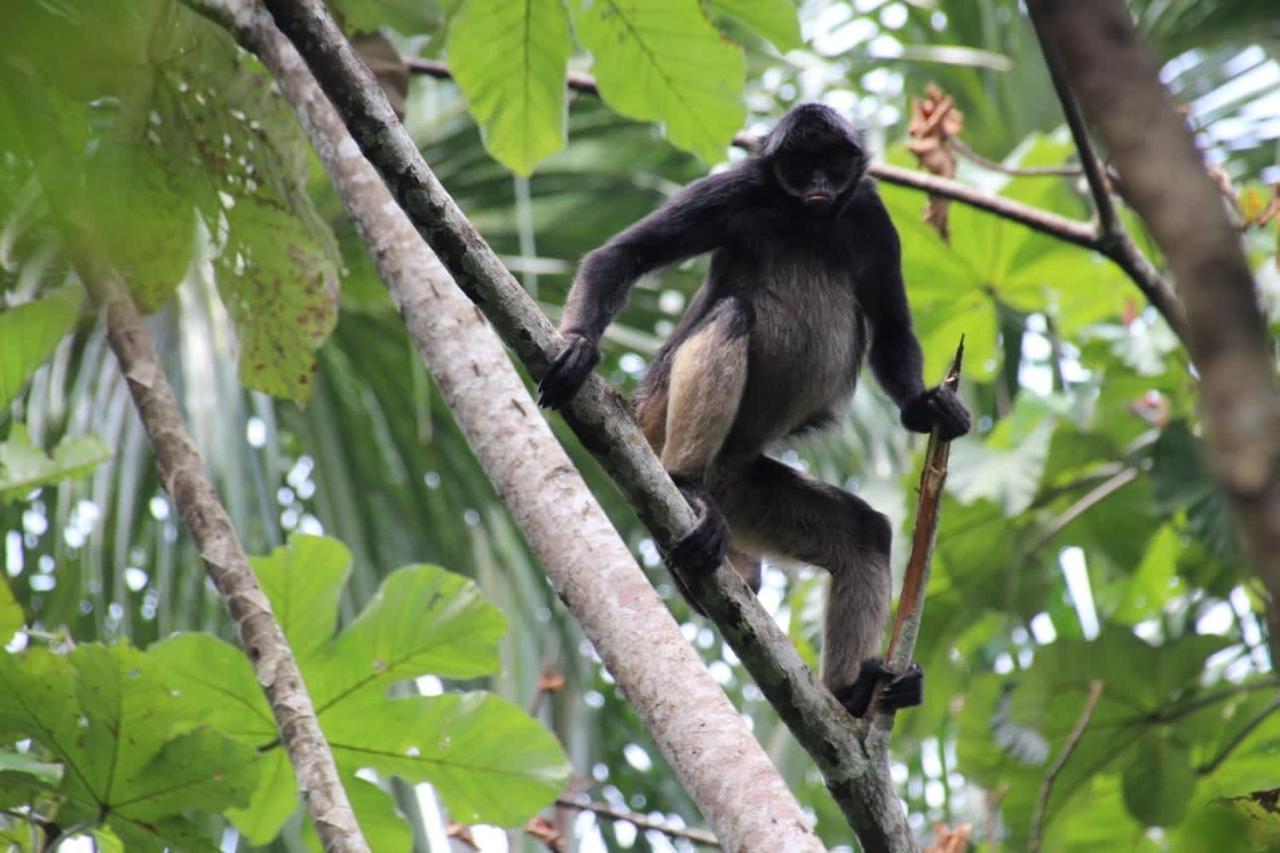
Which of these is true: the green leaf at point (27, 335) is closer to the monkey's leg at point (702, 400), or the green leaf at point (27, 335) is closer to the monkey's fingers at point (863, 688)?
the monkey's leg at point (702, 400)

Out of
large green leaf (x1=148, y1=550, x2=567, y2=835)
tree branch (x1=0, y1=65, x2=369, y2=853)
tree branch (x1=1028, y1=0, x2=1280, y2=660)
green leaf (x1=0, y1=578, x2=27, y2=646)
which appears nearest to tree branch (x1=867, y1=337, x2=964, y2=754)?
large green leaf (x1=148, y1=550, x2=567, y2=835)

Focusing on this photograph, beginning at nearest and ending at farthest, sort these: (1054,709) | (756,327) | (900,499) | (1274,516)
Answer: (1274,516) → (756,327) → (1054,709) → (900,499)

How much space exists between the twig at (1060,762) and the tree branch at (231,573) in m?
2.32

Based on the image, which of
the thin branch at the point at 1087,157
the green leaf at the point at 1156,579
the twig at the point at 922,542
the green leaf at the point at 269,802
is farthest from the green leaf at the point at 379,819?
the green leaf at the point at 1156,579

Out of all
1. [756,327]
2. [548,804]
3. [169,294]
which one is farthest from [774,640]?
[169,294]

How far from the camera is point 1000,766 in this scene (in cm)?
548

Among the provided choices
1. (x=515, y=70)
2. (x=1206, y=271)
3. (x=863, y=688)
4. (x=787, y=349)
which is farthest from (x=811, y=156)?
(x=1206, y=271)

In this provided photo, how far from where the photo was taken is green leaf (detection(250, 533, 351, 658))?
4.00m

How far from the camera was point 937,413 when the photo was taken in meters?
4.18

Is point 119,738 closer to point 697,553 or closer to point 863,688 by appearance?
point 697,553

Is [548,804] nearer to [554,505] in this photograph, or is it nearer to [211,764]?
[211,764]

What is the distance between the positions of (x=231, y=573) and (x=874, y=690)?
5.61 ft

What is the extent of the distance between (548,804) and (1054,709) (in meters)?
2.25

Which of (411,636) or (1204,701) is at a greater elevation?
(411,636)
